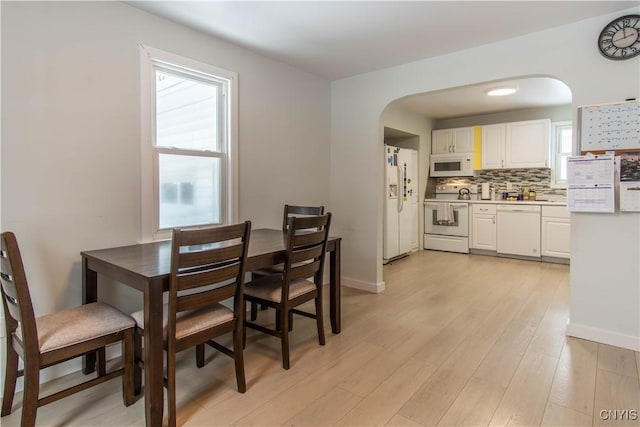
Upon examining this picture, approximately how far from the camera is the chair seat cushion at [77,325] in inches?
63.2

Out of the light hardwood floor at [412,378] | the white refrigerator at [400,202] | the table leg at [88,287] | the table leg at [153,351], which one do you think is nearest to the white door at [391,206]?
the white refrigerator at [400,202]

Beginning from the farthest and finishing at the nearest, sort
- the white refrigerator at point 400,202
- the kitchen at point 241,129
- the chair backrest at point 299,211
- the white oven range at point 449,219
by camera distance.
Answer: the white oven range at point 449,219 → the white refrigerator at point 400,202 → the chair backrest at point 299,211 → the kitchen at point 241,129

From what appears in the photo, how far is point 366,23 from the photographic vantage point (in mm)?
2654

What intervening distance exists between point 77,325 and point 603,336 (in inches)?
134

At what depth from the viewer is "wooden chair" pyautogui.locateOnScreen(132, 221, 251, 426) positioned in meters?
1.63

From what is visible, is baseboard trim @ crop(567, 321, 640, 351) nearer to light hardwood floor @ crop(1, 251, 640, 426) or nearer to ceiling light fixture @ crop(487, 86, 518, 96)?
light hardwood floor @ crop(1, 251, 640, 426)

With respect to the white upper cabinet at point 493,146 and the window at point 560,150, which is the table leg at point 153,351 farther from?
the window at point 560,150

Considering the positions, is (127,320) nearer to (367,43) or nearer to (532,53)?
(367,43)

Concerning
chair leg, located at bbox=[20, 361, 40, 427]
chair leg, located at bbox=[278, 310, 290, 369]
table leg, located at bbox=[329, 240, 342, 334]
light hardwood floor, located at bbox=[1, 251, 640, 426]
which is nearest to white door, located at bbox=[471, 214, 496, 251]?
light hardwood floor, located at bbox=[1, 251, 640, 426]

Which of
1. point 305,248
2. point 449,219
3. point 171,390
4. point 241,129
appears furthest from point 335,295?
point 449,219

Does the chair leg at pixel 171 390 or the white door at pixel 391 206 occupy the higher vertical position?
the white door at pixel 391 206

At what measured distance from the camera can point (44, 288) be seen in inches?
82.0

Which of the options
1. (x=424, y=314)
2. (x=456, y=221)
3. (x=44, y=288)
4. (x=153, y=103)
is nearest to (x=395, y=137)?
(x=456, y=221)

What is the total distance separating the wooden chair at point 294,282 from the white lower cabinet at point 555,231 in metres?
4.23
